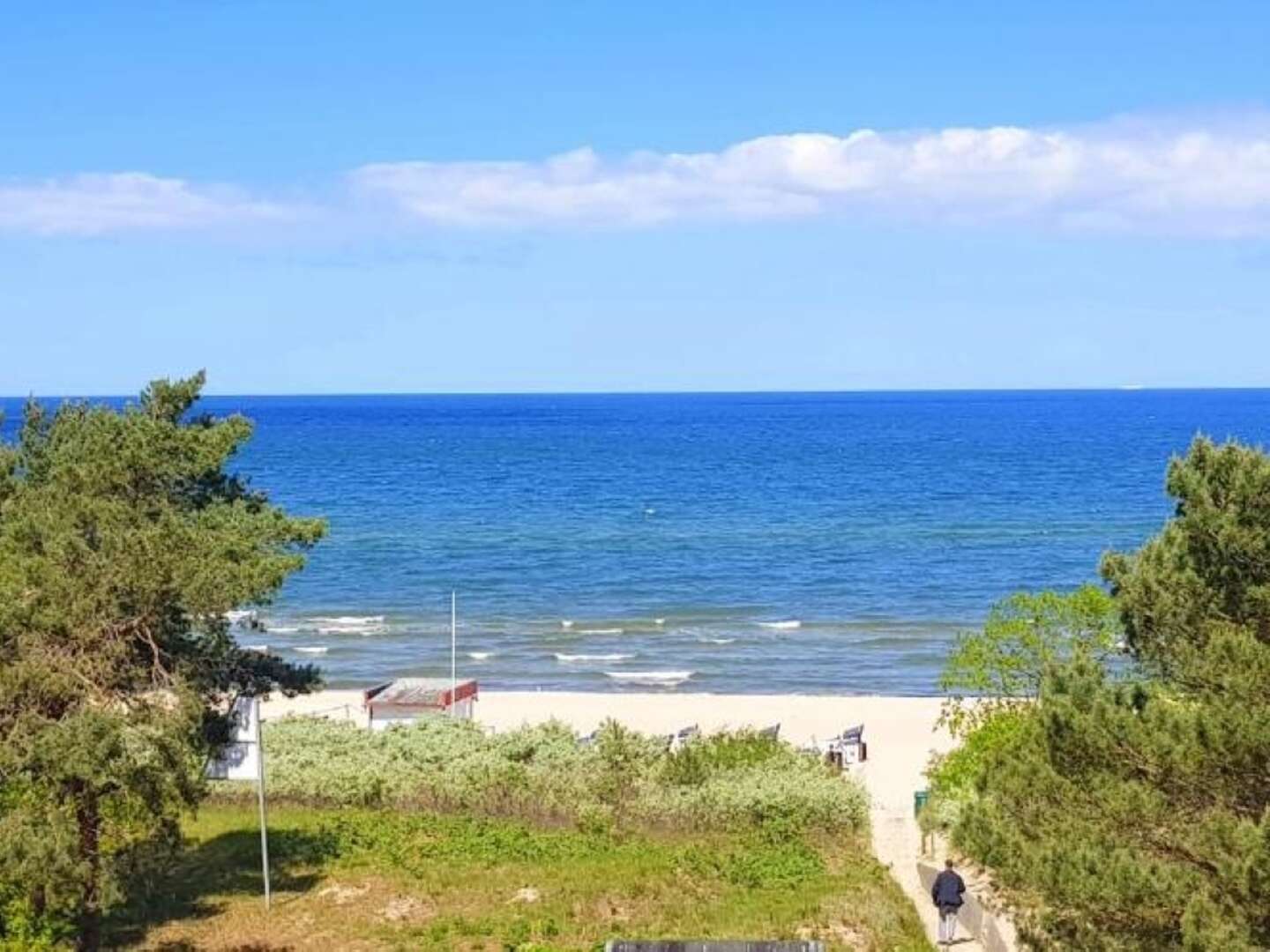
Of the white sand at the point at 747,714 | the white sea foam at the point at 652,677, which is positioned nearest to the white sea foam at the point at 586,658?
the white sea foam at the point at 652,677

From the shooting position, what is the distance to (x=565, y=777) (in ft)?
96.1

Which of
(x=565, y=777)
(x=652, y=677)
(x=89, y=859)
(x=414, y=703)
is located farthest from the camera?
(x=652, y=677)

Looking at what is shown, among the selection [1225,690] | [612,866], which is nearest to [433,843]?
[612,866]

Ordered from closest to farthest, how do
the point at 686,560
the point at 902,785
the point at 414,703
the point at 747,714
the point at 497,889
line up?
the point at 497,889 → the point at 902,785 → the point at 414,703 → the point at 747,714 → the point at 686,560

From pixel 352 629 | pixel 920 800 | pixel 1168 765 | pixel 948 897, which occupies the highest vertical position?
pixel 1168 765

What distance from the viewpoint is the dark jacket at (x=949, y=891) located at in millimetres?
20016

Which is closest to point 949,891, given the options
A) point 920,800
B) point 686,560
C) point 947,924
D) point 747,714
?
point 947,924

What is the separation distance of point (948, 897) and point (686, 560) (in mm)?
57830

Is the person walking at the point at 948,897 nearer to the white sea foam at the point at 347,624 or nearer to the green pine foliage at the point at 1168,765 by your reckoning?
the green pine foliage at the point at 1168,765

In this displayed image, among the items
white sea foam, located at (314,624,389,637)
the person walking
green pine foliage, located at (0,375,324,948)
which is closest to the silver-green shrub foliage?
the person walking

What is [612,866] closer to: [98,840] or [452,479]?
[98,840]

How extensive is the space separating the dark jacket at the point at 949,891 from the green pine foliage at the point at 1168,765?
480cm

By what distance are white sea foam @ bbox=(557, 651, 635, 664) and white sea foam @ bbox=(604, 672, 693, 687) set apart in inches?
89.9

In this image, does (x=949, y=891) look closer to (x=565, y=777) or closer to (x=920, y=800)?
(x=920, y=800)
